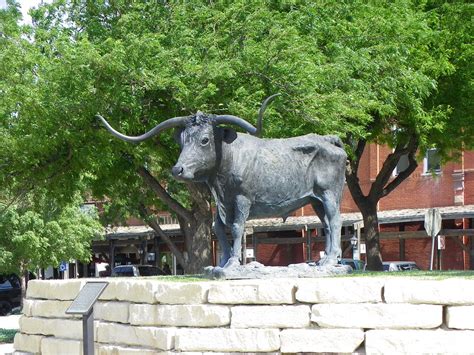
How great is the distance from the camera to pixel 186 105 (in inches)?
782

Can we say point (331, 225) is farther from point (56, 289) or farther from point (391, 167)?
point (391, 167)

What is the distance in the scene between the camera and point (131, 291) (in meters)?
11.6

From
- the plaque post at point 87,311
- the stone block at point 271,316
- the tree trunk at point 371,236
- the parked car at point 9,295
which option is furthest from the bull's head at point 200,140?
the parked car at point 9,295

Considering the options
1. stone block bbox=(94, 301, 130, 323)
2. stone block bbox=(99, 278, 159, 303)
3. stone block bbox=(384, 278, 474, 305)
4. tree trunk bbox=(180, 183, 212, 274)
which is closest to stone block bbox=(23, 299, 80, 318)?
stone block bbox=(94, 301, 130, 323)

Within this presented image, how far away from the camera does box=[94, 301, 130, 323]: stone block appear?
11648 millimetres

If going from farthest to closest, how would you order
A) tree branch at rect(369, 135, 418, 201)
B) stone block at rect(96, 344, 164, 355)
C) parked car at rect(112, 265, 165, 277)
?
parked car at rect(112, 265, 165, 277) < tree branch at rect(369, 135, 418, 201) < stone block at rect(96, 344, 164, 355)

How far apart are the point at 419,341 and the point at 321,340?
1.02 meters

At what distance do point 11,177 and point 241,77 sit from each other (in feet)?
18.7

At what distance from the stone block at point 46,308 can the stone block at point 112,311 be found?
0.64 meters

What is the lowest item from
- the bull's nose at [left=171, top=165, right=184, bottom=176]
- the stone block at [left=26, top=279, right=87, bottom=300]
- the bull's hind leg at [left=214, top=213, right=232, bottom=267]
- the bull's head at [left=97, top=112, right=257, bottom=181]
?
the stone block at [left=26, top=279, right=87, bottom=300]

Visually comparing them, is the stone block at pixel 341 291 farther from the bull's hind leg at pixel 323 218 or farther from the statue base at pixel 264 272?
the bull's hind leg at pixel 323 218

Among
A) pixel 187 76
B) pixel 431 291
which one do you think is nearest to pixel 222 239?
pixel 431 291

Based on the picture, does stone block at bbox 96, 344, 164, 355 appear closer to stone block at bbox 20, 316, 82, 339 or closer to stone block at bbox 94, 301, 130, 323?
stone block at bbox 94, 301, 130, 323

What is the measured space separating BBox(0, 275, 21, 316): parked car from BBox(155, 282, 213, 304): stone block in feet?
94.0
